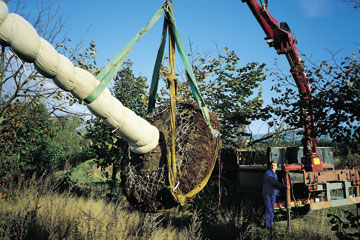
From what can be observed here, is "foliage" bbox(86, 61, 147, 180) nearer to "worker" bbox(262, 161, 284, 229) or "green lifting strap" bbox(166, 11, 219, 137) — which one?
"worker" bbox(262, 161, 284, 229)

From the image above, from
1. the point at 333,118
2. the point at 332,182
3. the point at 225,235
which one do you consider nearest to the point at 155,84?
the point at 333,118

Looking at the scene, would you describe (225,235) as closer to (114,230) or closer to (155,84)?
(114,230)

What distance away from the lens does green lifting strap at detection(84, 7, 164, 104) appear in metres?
1.85

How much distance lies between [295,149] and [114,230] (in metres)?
5.35

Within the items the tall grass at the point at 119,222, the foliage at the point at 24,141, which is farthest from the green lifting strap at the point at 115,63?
the foliage at the point at 24,141

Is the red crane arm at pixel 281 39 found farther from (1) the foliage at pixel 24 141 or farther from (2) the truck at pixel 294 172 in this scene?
(1) the foliage at pixel 24 141

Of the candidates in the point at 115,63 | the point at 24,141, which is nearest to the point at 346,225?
the point at 115,63

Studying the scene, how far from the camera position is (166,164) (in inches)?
92.5

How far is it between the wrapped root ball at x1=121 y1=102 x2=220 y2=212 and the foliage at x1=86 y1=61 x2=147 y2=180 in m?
4.46

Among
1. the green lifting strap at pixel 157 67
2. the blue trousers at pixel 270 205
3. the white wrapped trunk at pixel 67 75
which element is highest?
the green lifting strap at pixel 157 67

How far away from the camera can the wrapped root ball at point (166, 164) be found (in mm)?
2332

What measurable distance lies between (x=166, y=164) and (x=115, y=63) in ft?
3.35

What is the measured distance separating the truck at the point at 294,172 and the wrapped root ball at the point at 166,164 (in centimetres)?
373

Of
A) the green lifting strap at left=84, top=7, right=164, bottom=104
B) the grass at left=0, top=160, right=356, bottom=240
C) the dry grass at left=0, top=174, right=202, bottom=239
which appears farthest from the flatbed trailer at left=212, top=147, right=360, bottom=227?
the green lifting strap at left=84, top=7, right=164, bottom=104
